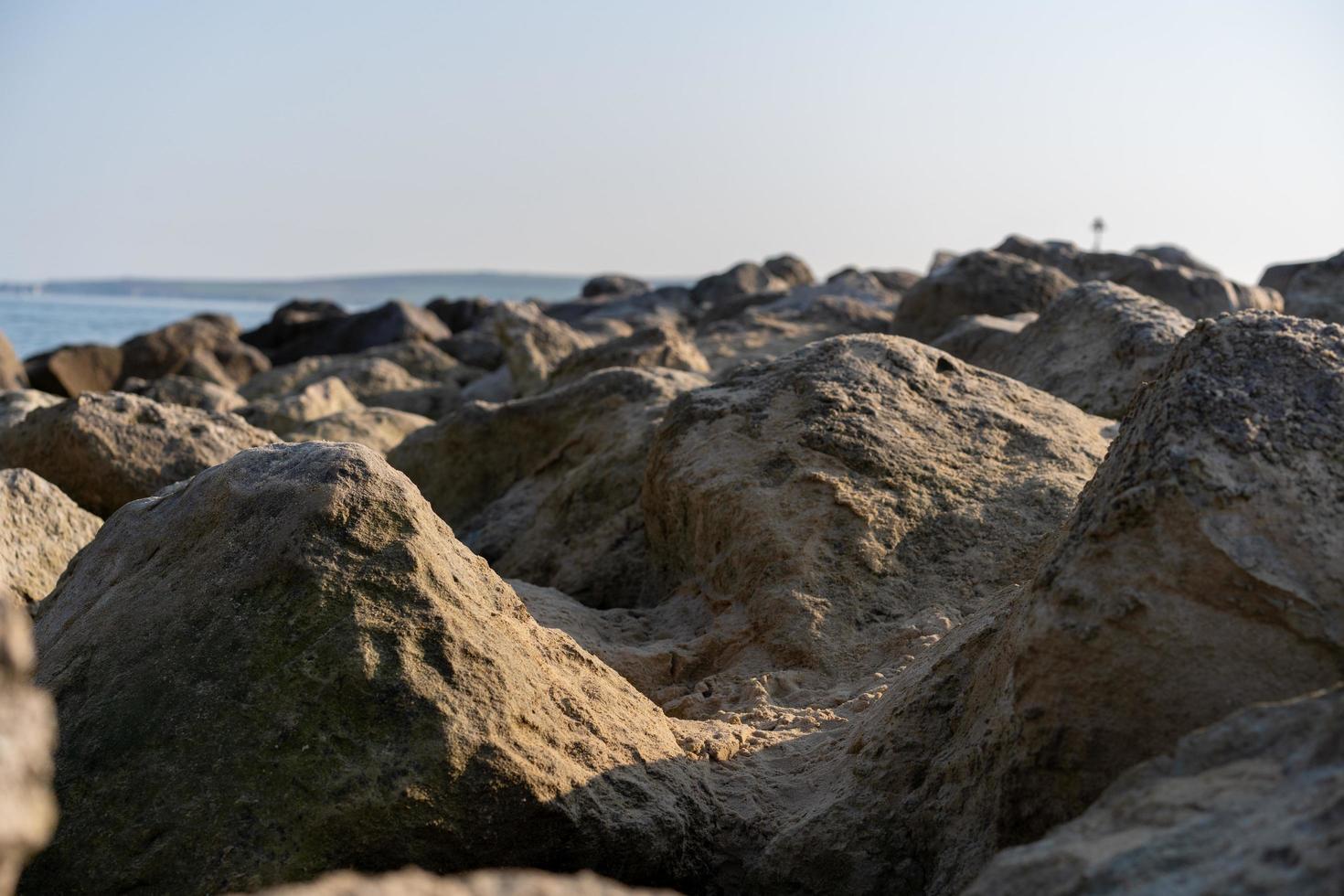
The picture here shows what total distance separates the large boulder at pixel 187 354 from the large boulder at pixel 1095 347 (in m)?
13.8

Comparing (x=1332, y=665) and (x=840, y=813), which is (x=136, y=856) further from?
(x=1332, y=665)

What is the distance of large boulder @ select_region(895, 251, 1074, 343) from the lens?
391 inches

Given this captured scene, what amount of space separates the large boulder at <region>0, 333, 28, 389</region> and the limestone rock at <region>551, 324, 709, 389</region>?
28.4ft

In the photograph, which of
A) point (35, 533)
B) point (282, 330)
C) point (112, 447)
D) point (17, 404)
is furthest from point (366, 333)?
point (35, 533)

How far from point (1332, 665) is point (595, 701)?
62.7 inches

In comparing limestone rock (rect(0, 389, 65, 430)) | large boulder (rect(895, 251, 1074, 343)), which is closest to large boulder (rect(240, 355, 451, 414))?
limestone rock (rect(0, 389, 65, 430))

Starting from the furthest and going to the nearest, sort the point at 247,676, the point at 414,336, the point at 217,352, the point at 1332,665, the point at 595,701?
the point at 414,336 < the point at 217,352 < the point at 595,701 < the point at 247,676 < the point at 1332,665

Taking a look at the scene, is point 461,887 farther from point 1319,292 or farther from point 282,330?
point 282,330

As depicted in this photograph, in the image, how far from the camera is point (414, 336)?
21.3 metres

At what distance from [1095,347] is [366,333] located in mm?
17276

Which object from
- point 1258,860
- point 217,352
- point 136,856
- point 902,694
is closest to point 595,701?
point 902,694

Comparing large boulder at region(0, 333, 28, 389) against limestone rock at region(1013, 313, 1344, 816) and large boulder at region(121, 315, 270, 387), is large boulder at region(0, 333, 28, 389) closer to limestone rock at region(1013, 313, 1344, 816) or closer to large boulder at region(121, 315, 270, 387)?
large boulder at region(121, 315, 270, 387)

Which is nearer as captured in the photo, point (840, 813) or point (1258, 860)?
point (1258, 860)

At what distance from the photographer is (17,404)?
7.15 m
